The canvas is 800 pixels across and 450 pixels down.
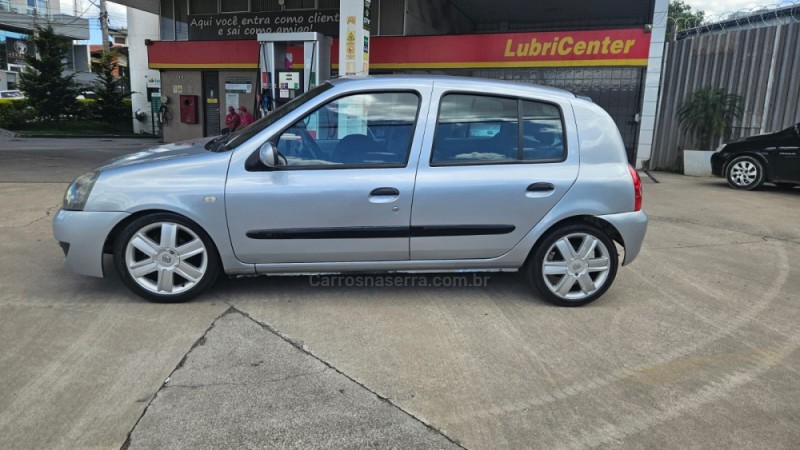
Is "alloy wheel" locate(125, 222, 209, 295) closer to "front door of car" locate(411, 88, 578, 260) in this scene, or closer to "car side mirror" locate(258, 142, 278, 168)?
"car side mirror" locate(258, 142, 278, 168)

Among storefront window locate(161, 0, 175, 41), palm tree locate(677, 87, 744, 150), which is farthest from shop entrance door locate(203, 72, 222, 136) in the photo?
palm tree locate(677, 87, 744, 150)

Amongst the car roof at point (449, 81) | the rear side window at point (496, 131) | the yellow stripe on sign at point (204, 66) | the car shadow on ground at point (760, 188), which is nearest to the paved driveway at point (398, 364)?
the rear side window at point (496, 131)

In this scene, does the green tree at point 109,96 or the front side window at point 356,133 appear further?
the green tree at point 109,96

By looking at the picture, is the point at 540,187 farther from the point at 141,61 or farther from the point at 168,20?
the point at 141,61

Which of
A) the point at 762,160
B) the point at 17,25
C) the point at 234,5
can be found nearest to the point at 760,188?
the point at 762,160

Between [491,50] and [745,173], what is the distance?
6.58 metres

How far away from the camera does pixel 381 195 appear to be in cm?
394

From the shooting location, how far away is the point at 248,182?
3885 millimetres

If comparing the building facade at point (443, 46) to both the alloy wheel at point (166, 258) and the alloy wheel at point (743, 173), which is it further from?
the alloy wheel at point (166, 258)

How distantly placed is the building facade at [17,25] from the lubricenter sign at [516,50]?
3890 centimetres

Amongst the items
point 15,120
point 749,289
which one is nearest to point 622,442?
point 749,289

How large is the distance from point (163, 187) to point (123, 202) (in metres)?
0.30

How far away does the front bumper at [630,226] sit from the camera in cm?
420

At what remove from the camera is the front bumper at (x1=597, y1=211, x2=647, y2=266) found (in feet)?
13.8
